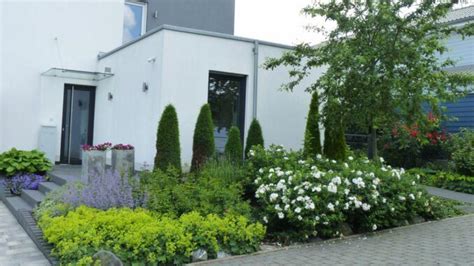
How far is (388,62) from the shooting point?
7.42 m

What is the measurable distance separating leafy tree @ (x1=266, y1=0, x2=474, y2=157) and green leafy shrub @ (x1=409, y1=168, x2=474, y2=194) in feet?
12.6

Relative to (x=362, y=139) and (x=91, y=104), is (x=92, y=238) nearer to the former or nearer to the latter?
(x=91, y=104)

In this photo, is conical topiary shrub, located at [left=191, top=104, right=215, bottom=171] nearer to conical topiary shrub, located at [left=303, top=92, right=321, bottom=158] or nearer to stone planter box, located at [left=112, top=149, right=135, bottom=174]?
stone planter box, located at [left=112, top=149, right=135, bottom=174]

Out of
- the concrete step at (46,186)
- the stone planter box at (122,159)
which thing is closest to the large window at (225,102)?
the stone planter box at (122,159)

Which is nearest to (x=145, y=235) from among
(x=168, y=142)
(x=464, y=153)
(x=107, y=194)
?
(x=107, y=194)

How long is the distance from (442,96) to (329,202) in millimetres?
3023

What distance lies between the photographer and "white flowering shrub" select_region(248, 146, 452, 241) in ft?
19.9

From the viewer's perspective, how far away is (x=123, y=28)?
14.8 metres

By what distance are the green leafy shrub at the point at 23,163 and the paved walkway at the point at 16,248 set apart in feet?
9.24

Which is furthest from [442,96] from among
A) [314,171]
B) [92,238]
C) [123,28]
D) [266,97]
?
[123,28]

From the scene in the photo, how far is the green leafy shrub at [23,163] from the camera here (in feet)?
33.3

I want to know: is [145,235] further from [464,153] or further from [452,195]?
[464,153]

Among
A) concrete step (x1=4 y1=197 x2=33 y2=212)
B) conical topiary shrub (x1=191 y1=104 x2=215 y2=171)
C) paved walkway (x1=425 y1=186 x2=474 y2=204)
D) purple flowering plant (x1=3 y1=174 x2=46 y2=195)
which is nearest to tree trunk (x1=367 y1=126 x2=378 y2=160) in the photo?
paved walkway (x1=425 y1=186 x2=474 y2=204)

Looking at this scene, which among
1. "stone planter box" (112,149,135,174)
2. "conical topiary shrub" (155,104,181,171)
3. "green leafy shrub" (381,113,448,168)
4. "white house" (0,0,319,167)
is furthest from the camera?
"green leafy shrub" (381,113,448,168)
